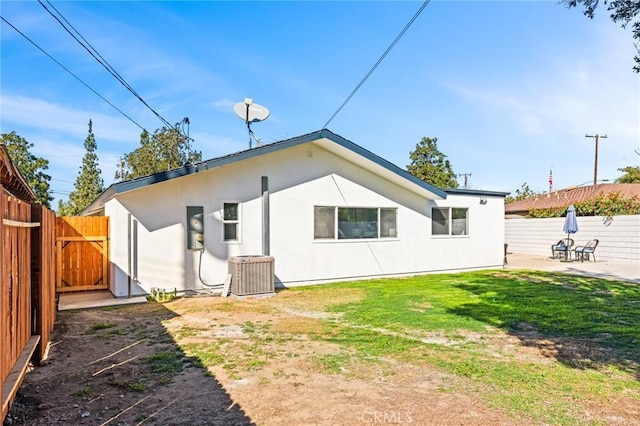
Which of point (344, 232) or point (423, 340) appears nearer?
point (423, 340)

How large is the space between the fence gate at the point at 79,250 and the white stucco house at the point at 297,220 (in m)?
0.79

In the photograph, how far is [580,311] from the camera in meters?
7.39

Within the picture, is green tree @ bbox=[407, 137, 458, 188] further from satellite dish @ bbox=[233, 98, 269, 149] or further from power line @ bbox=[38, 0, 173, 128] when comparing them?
power line @ bbox=[38, 0, 173, 128]

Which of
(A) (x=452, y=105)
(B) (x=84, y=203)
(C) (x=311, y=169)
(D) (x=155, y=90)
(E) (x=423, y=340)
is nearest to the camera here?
(E) (x=423, y=340)

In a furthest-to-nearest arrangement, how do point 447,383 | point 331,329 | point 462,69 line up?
point 462,69, point 331,329, point 447,383

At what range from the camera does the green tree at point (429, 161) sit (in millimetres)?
30078

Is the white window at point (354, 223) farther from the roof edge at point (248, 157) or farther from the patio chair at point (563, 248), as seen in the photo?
the patio chair at point (563, 248)

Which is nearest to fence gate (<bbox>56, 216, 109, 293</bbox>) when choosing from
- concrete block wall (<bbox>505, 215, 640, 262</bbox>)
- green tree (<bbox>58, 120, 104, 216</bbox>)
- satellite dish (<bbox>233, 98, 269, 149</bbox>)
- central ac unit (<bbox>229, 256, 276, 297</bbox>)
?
central ac unit (<bbox>229, 256, 276, 297</bbox>)

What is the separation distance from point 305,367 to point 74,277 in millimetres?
7921

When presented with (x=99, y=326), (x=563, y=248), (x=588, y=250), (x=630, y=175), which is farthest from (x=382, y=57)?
(x=630, y=175)

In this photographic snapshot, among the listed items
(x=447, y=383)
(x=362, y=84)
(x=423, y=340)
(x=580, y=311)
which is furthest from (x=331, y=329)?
(x=362, y=84)

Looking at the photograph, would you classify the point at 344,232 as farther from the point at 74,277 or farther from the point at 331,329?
the point at 74,277

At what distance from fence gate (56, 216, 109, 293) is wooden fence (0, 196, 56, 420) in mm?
5040

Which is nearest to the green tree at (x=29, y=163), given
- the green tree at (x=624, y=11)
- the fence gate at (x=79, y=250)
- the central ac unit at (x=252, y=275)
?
the fence gate at (x=79, y=250)
